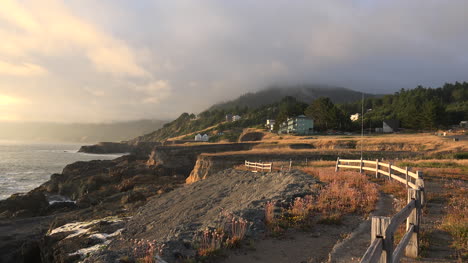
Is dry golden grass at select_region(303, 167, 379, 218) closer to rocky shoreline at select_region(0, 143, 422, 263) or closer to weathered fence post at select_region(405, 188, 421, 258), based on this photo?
rocky shoreline at select_region(0, 143, 422, 263)

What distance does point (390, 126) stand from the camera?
304 ft

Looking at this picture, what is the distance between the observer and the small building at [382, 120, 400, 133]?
91188mm

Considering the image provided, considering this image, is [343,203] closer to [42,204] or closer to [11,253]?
[11,253]

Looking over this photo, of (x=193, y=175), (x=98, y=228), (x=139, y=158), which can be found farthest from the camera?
(x=139, y=158)

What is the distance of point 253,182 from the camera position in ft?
72.5

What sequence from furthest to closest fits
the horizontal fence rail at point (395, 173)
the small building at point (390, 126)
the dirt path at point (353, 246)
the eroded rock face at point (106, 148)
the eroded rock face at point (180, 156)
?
the eroded rock face at point (106, 148) < the small building at point (390, 126) < the eroded rock face at point (180, 156) < the horizontal fence rail at point (395, 173) < the dirt path at point (353, 246)

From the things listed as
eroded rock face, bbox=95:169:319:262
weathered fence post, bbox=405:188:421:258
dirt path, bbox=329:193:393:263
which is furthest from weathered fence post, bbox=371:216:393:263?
eroded rock face, bbox=95:169:319:262

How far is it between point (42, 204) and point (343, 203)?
32598 mm

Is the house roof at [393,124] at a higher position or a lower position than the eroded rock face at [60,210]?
higher

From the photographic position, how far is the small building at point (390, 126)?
91188 mm

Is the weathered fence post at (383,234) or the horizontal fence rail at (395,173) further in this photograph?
the horizontal fence rail at (395,173)

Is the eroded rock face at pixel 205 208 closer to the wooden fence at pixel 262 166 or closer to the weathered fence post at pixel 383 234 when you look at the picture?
the wooden fence at pixel 262 166

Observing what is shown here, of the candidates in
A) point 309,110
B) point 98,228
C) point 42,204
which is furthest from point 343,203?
point 309,110

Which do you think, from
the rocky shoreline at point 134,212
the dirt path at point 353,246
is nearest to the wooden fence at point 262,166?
the rocky shoreline at point 134,212
